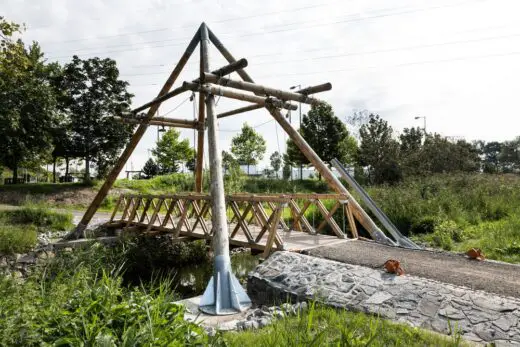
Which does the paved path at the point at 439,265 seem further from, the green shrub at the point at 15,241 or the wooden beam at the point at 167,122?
the green shrub at the point at 15,241

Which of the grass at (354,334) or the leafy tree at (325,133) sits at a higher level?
the leafy tree at (325,133)

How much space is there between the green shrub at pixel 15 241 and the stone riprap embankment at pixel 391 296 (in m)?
9.29

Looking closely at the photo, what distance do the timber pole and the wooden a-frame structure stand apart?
3.78ft

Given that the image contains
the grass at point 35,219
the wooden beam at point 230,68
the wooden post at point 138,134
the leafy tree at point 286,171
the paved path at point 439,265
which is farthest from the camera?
the leafy tree at point 286,171

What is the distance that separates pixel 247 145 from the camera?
36.8m

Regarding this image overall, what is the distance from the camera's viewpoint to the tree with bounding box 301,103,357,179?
32031mm

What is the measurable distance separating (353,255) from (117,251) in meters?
7.11

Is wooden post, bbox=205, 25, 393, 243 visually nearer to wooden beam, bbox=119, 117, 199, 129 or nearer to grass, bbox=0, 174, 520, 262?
grass, bbox=0, 174, 520, 262

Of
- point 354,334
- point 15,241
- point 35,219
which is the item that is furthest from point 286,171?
point 354,334

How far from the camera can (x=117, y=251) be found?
10.6 meters


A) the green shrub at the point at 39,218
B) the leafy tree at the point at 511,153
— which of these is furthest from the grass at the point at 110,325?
the leafy tree at the point at 511,153

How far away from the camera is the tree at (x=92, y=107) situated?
25.0m

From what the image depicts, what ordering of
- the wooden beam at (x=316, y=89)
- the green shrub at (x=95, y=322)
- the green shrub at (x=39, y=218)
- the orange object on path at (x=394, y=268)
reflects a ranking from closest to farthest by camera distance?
the green shrub at (x=95, y=322), the orange object on path at (x=394, y=268), the wooden beam at (x=316, y=89), the green shrub at (x=39, y=218)

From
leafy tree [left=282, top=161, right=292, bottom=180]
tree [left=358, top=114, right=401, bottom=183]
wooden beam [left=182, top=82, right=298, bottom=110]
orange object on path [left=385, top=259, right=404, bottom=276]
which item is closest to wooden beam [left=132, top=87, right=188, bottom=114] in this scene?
wooden beam [left=182, top=82, right=298, bottom=110]
